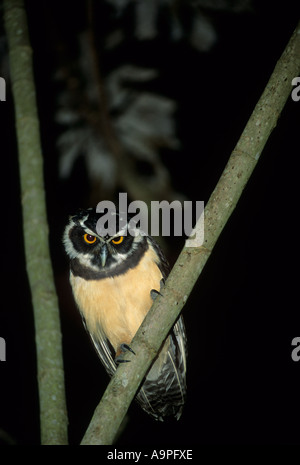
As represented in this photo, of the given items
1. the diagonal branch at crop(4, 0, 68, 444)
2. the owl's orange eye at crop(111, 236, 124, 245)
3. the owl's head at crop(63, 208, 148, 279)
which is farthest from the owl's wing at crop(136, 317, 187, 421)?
the diagonal branch at crop(4, 0, 68, 444)

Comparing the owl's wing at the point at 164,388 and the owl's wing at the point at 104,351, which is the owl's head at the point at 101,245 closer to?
the owl's wing at the point at 104,351

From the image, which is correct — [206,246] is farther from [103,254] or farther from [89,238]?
[89,238]

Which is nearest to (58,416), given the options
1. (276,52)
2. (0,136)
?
(0,136)

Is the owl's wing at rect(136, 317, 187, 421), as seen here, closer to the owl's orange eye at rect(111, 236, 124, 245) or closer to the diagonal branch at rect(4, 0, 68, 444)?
the owl's orange eye at rect(111, 236, 124, 245)

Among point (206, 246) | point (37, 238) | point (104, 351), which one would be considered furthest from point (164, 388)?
point (37, 238)

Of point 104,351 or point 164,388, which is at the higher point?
point 104,351

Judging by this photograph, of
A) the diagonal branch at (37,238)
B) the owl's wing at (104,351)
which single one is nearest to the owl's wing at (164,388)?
the owl's wing at (104,351)

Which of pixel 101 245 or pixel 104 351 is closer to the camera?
pixel 101 245
